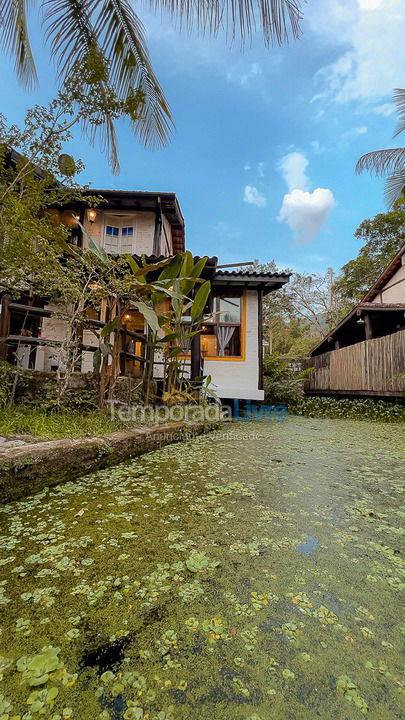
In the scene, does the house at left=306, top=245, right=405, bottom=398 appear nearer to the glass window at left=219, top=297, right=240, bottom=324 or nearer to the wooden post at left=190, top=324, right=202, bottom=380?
the glass window at left=219, top=297, right=240, bottom=324

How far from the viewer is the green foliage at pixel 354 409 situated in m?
5.96

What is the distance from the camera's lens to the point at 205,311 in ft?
21.8

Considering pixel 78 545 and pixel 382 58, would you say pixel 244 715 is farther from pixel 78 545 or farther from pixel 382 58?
pixel 382 58

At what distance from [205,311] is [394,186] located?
6766mm

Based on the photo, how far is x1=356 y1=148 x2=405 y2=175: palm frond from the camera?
7855 millimetres

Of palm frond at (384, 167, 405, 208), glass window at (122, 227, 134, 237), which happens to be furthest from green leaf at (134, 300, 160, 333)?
palm frond at (384, 167, 405, 208)

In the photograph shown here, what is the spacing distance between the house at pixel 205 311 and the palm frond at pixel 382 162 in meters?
4.94

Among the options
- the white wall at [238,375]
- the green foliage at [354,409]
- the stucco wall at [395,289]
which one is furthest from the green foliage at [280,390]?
the stucco wall at [395,289]

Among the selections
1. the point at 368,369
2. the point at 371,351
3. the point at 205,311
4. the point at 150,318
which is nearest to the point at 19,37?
the point at 150,318

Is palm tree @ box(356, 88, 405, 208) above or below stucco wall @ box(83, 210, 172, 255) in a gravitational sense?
above

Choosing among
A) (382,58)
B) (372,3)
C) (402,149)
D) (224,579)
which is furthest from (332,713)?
(402,149)

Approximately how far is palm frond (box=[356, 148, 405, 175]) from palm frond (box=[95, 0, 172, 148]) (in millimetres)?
7445

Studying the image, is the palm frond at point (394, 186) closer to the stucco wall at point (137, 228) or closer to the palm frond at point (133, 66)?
the stucco wall at point (137, 228)

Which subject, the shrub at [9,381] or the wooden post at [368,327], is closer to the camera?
the shrub at [9,381]
